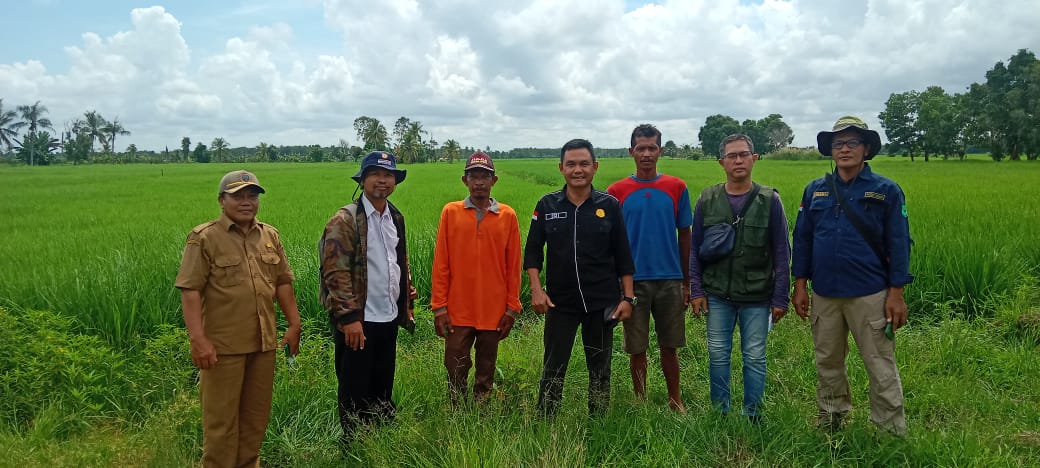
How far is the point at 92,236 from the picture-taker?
775cm

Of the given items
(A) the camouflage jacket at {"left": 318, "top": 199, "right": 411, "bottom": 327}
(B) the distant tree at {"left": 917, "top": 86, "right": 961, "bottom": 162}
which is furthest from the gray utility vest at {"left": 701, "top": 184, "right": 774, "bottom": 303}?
(B) the distant tree at {"left": 917, "top": 86, "right": 961, "bottom": 162}

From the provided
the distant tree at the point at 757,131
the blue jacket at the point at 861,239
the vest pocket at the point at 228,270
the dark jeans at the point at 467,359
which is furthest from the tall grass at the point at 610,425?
the distant tree at the point at 757,131

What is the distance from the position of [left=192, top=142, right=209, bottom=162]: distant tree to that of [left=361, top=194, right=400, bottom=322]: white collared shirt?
7989 centimetres

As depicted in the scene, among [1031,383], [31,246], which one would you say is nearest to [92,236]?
[31,246]

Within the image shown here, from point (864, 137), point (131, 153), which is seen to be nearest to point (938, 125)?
point (864, 137)

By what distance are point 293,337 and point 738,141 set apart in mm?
2538

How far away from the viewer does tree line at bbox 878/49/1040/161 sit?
35.2 metres

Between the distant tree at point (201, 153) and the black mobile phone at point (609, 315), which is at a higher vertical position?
the distant tree at point (201, 153)

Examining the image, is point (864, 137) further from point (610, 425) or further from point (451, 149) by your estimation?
point (451, 149)

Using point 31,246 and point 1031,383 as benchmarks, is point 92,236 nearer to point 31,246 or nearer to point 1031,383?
point 31,246

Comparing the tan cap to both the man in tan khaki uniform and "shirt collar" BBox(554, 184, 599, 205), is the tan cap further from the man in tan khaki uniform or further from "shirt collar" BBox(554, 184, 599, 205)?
"shirt collar" BBox(554, 184, 599, 205)

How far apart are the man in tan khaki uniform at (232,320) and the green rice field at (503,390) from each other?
0.45 m

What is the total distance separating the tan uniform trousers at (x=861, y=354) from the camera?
2.69 m

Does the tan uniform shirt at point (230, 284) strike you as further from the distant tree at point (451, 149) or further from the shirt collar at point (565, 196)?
the distant tree at point (451, 149)
